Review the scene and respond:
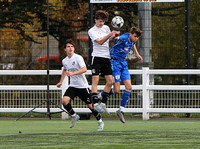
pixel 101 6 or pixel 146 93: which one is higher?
pixel 101 6

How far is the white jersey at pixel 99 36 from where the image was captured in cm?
1006

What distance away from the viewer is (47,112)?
13.9 metres

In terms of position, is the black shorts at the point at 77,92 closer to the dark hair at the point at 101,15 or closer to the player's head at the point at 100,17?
the player's head at the point at 100,17

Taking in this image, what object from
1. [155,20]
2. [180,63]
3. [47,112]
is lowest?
[47,112]

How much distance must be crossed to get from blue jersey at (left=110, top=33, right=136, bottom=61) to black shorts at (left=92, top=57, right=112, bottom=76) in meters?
0.35

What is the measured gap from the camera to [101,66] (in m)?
10.2

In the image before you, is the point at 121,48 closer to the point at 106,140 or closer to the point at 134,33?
the point at 134,33

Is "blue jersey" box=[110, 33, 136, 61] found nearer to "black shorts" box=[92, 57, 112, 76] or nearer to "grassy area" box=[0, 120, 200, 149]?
"black shorts" box=[92, 57, 112, 76]

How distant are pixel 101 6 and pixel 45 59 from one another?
216 cm

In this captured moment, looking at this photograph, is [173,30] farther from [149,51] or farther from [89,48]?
[89,48]

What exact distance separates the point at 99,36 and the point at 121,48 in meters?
0.71

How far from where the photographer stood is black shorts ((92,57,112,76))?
10227mm

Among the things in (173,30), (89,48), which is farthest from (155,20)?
(89,48)

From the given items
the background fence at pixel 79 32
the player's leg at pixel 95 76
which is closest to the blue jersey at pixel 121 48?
the player's leg at pixel 95 76
